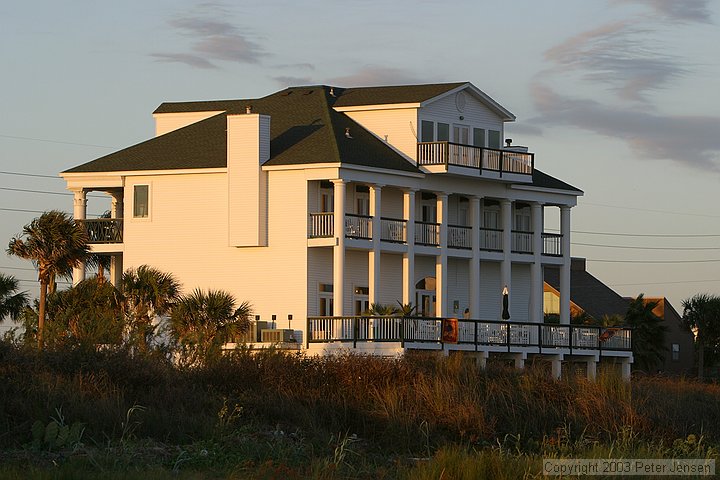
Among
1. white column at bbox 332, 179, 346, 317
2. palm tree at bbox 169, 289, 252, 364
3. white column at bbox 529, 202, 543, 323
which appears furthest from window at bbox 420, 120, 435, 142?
palm tree at bbox 169, 289, 252, 364

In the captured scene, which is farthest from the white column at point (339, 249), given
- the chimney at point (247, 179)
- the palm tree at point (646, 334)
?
the palm tree at point (646, 334)

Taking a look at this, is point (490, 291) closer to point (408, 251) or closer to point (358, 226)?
point (408, 251)

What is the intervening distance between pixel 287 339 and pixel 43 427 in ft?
78.0

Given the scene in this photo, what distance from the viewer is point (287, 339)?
171 feet

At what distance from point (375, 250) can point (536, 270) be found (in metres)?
10.0

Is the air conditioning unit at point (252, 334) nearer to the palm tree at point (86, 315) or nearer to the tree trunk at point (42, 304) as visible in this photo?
the palm tree at point (86, 315)

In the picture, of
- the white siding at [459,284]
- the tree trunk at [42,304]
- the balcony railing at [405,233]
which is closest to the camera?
the tree trunk at [42,304]

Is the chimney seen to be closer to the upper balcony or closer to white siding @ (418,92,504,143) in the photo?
the upper balcony

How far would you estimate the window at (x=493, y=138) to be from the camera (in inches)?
2350

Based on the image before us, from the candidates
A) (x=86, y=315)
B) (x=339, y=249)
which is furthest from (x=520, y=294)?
(x=86, y=315)

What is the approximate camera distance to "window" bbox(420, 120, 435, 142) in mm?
57094

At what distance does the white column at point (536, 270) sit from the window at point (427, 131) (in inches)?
253

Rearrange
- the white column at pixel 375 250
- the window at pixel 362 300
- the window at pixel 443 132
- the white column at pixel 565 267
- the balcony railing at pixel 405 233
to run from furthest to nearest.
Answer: the white column at pixel 565 267, the window at pixel 443 132, the window at pixel 362 300, the white column at pixel 375 250, the balcony railing at pixel 405 233

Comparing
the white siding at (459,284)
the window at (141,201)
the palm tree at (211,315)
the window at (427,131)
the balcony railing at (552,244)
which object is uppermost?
the window at (427,131)
